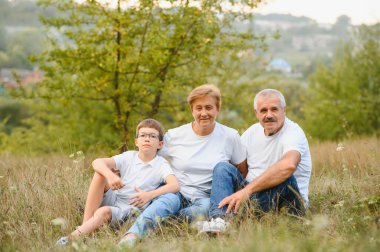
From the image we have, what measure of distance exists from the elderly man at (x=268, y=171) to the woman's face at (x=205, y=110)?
0.42 metres

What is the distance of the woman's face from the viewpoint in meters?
4.61

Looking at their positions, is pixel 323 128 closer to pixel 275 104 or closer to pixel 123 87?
pixel 123 87

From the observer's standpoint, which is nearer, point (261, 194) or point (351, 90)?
point (261, 194)

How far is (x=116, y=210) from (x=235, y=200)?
1084 mm

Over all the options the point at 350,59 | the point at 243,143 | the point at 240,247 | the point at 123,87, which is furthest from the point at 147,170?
the point at 350,59

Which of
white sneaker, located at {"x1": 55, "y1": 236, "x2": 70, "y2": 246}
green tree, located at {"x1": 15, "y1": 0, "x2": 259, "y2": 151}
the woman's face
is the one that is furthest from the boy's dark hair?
green tree, located at {"x1": 15, "y1": 0, "x2": 259, "y2": 151}

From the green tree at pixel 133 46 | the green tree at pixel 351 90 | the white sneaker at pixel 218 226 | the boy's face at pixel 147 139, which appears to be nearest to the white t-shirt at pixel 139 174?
the boy's face at pixel 147 139

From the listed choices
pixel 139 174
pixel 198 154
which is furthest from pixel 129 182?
pixel 198 154

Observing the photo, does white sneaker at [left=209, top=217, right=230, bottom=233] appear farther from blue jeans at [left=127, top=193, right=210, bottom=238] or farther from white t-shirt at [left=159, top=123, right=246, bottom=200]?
white t-shirt at [left=159, top=123, right=246, bottom=200]

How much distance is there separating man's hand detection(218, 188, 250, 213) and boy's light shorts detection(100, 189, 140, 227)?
2.58 feet

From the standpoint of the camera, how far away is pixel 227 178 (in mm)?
4340

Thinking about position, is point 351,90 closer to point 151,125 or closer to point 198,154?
point 198,154

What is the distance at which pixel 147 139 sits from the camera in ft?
14.8

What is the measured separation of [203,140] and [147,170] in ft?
2.09
